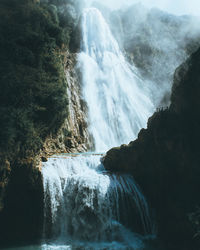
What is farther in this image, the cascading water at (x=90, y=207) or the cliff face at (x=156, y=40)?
the cliff face at (x=156, y=40)

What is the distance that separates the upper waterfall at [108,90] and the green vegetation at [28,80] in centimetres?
815

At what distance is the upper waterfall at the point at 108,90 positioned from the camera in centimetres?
2483

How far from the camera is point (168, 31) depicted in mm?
42312

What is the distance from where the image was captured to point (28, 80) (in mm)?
13836

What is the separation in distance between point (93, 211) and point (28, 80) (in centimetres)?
847

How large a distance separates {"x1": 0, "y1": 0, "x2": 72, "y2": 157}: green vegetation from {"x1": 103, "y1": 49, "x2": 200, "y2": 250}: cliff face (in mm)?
5932

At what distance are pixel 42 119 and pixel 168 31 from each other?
120 feet

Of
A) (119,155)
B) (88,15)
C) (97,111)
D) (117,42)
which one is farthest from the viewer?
(117,42)

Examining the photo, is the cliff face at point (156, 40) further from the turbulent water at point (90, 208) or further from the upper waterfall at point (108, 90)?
the turbulent water at point (90, 208)

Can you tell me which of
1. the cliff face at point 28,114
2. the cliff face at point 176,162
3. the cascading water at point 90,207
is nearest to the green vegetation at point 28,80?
the cliff face at point 28,114

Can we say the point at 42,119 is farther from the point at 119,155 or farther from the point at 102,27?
the point at 102,27

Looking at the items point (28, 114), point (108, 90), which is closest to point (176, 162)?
point (28, 114)

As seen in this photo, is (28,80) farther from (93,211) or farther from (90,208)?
(93,211)

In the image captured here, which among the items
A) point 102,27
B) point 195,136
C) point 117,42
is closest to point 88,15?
point 102,27
